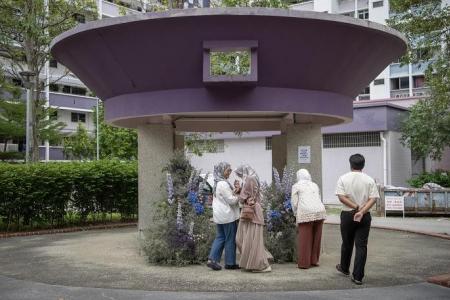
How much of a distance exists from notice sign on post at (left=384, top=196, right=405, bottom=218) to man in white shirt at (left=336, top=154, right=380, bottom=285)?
13.0 metres

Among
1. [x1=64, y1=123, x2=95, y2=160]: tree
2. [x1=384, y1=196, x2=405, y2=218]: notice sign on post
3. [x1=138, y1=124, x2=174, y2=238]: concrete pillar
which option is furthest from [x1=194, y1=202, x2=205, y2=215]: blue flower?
[x1=64, y1=123, x2=95, y2=160]: tree

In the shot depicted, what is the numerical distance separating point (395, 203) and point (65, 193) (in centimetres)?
1159

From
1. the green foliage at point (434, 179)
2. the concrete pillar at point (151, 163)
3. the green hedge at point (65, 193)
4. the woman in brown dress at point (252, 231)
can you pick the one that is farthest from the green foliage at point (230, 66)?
the green foliage at point (434, 179)

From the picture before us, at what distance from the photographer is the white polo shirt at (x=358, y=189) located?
27.6ft

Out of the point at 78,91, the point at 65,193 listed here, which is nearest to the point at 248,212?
the point at 65,193

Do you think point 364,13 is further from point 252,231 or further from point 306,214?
point 252,231

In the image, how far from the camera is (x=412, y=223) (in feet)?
61.0

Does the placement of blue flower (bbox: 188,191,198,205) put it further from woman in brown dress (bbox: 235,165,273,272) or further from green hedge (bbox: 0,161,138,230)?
green hedge (bbox: 0,161,138,230)

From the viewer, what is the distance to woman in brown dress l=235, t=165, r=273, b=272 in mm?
9047

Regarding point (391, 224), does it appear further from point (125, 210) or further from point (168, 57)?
point (168, 57)

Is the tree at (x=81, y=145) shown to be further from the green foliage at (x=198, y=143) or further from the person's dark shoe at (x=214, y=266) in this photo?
the person's dark shoe at (x=214, y=266)

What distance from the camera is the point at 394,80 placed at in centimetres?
5109

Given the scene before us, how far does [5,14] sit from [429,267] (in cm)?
1747

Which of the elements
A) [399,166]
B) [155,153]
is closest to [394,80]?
[399,166]
